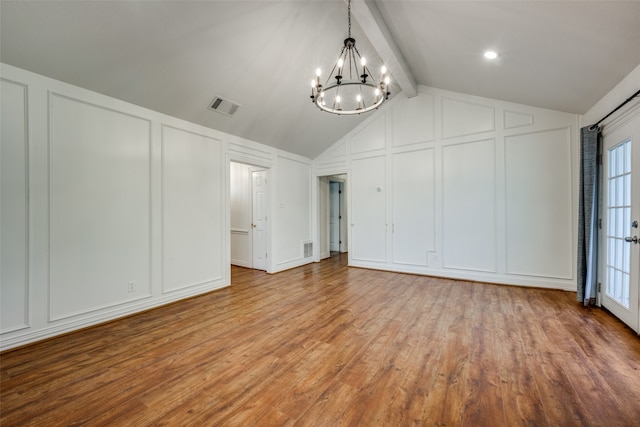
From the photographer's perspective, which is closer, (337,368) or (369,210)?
(337,368)

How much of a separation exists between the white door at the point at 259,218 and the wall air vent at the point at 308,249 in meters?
1.10

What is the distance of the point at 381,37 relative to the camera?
126 inches

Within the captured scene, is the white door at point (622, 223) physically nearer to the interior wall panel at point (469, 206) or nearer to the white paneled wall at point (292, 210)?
the interior wall panel at point (469, 206)

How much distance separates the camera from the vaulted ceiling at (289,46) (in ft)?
7.32

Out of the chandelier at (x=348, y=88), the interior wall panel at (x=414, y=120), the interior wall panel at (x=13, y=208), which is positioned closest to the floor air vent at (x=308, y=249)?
the interior wall panel at (x=414, y=120)

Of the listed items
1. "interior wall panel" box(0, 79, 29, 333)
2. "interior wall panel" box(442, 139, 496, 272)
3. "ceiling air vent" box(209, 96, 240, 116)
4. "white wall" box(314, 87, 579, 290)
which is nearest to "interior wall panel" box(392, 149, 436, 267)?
"white wall" box(314, 87, 579, 290)

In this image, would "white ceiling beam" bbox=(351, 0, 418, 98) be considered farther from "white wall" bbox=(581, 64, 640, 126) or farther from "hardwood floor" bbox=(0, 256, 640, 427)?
"hardwood floor" bbox=(0, 256, 640, 427)

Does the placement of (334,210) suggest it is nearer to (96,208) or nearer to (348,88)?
(348,88)

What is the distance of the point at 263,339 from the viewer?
2.60m

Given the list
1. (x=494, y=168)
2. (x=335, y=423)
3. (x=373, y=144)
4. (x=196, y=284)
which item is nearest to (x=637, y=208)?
(x=494, y=168)

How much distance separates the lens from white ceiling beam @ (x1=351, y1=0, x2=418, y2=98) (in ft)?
9.25

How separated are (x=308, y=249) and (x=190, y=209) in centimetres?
313

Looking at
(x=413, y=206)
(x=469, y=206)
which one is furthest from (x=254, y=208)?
(x=469, y=206)

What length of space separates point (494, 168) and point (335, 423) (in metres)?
4.61
